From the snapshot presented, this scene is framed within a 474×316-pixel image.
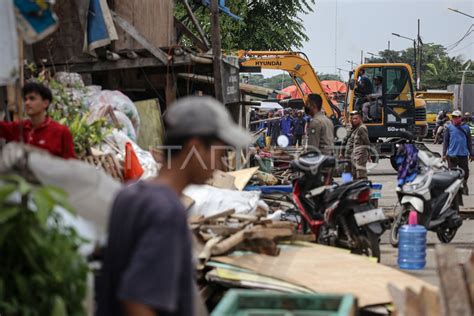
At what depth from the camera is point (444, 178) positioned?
1212 centimetres

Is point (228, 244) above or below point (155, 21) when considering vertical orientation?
below

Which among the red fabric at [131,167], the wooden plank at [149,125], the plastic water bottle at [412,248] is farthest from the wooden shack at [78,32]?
the plastic water bottle at [412,248]

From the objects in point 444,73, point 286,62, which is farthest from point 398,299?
point 444,73

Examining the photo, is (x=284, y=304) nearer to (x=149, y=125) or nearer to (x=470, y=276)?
(x=470, y=276)

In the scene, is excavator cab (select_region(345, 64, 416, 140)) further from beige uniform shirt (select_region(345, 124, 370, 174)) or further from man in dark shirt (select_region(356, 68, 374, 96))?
beige uniform shirt (select_region(345, 124, 370, 174))

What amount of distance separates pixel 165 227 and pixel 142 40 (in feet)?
32.6

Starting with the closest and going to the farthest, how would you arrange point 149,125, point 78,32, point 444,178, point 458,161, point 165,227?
1. point 165,227
2. point 444,178
3. point 149,125
4. point 78,32
5. point 458,161

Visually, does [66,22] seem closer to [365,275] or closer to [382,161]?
[365,275]

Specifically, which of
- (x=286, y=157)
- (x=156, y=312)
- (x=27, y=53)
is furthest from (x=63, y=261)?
(x=286, y=157)

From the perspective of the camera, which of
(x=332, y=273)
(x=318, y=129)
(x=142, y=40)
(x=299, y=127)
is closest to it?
(x=332, y=273)

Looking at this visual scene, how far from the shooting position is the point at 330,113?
28.4 m

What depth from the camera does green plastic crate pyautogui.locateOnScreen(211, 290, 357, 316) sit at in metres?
4.94

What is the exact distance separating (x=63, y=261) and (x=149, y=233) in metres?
0.87

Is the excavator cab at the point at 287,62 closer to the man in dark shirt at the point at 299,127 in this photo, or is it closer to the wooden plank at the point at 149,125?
the man in dark shirt at the point at 299,127
